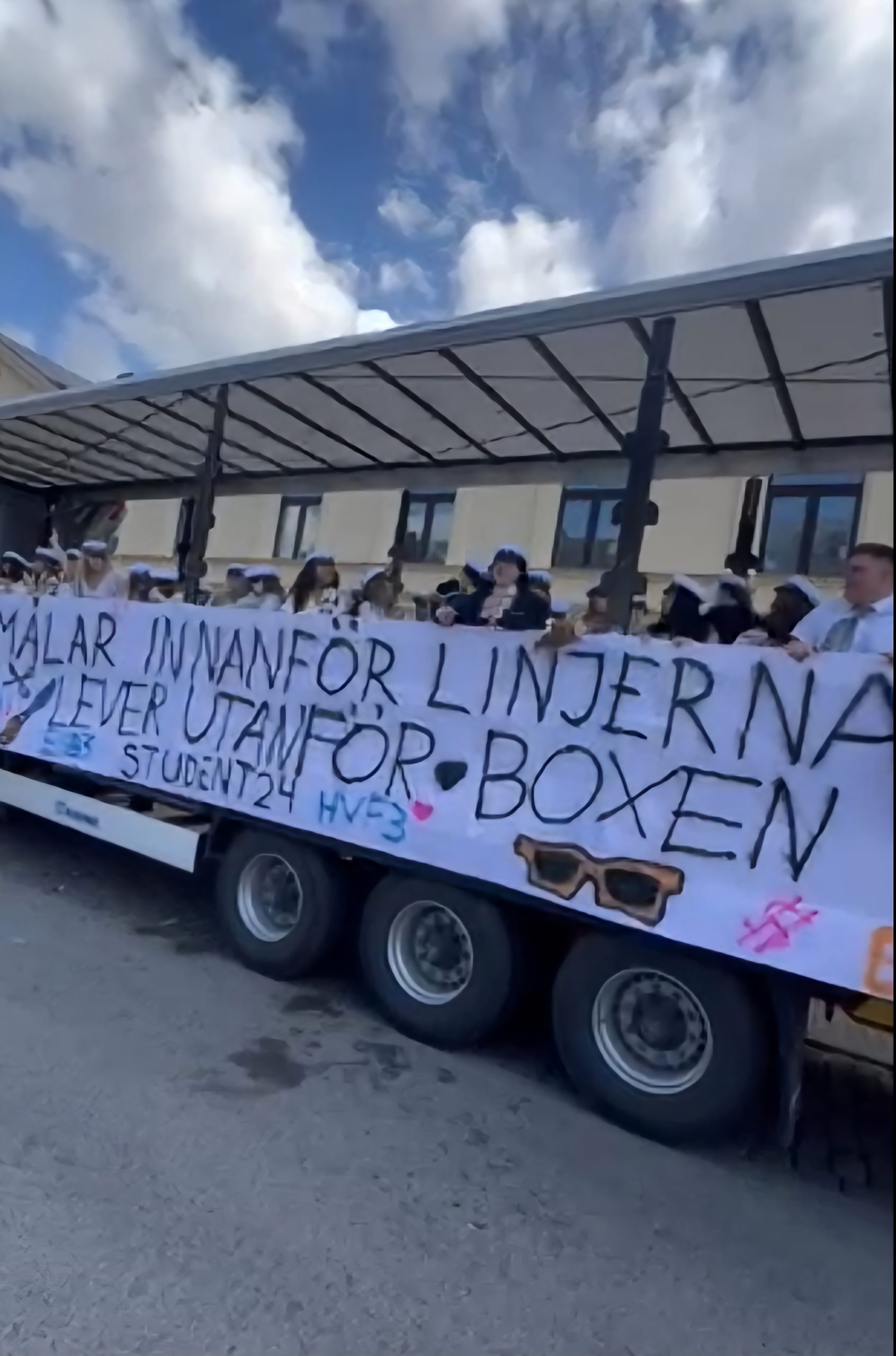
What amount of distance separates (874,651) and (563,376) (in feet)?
9.61

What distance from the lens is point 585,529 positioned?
7.59m

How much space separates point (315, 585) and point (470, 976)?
3773 millimetres

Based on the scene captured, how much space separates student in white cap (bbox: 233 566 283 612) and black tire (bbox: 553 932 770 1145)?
145 inches

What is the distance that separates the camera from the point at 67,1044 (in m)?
4.08

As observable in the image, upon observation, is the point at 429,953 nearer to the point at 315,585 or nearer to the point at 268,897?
the point at 268,897

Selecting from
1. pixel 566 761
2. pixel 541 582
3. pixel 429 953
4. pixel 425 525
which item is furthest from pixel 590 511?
pixel 429 953

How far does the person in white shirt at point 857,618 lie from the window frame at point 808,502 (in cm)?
20

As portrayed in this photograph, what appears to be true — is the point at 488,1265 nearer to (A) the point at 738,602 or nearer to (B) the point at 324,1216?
(B) the point at 324,1216

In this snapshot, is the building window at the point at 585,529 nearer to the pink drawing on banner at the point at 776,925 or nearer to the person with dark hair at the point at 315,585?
the person with dark hair at the point at 315,585

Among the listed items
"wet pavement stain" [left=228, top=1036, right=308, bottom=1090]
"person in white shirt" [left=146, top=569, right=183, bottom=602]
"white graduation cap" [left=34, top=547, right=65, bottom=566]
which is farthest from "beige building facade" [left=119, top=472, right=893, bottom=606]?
"wet pavement stain" [left=228, top=1036, right=308, bottom=1090]

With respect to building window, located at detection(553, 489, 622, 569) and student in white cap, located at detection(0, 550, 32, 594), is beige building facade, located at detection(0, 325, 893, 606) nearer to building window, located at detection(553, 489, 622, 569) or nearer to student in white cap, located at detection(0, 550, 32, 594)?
building window, located at detection(553, 489, 622, 569)

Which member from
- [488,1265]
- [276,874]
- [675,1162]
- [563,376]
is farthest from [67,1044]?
[563,376]

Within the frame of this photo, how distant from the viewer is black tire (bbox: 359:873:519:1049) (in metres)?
4.30

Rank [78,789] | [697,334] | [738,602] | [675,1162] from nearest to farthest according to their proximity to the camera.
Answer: [675,1162], [697,334], [738,602], [78,789]
